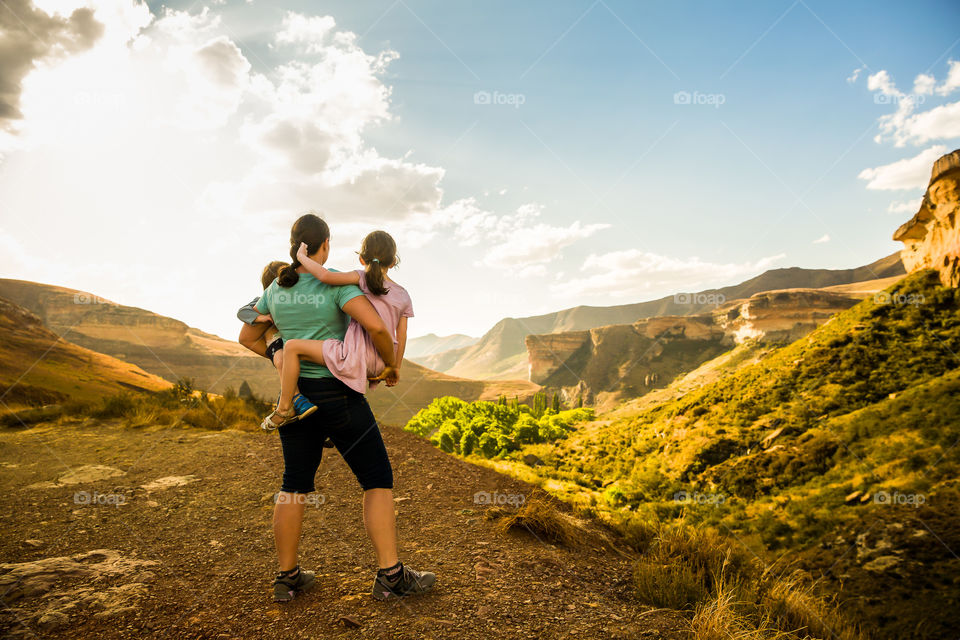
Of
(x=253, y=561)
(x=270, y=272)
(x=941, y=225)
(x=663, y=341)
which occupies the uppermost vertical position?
Answer: (x=663, y=341)

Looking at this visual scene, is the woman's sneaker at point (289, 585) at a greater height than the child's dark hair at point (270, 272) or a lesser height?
lesser

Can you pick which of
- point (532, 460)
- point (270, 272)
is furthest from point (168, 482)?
point (532, 460)

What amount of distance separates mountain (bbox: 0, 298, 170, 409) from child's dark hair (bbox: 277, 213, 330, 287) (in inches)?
866

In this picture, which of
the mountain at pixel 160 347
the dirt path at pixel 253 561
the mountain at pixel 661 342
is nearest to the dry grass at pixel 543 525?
the dirt path at pixel 253 561

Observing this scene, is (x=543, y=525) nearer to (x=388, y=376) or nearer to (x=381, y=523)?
(x=381, y=523)

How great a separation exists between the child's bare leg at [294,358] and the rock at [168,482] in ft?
15.2

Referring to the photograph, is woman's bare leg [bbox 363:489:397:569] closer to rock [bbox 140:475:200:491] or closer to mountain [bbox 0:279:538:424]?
rock [bbox 140:475:200:491]

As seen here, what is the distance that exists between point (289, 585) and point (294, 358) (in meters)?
1.48

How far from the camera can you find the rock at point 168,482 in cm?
579

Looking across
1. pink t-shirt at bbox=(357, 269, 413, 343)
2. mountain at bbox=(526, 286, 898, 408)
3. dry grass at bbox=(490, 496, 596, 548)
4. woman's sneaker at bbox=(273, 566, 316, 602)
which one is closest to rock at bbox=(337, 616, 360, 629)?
woman's sneaker at bbox=(273, 566, 316, 602)

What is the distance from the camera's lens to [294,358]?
265 cm

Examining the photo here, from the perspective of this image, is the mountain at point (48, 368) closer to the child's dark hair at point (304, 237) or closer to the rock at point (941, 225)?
the child's dark hair at point (304, 237)

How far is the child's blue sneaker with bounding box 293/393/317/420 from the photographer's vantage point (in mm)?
2598

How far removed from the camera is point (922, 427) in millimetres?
8336
